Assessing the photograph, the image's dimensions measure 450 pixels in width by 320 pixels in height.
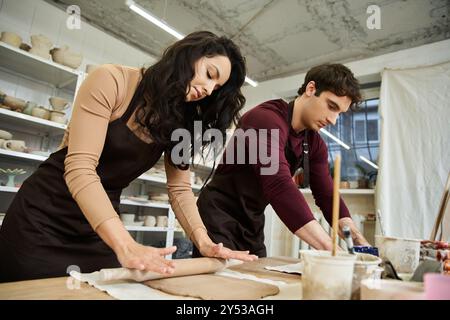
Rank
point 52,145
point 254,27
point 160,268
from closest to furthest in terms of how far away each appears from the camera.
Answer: point 160,268
point 52,145
point 254,27

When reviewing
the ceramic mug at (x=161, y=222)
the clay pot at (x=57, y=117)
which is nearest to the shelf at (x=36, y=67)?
the clay pot at (x=57, y=117)

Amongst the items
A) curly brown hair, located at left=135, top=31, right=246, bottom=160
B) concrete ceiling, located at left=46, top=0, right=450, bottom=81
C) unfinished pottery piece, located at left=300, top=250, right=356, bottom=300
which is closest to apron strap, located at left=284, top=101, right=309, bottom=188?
curly brown hair, located at left=135, top=31, right=246, bottom=160

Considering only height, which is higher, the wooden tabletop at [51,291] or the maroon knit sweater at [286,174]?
the maroon knit sweater at [286,174]

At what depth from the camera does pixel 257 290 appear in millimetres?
727

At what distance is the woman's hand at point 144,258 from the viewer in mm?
688

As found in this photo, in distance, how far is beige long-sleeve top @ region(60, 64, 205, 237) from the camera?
774mm

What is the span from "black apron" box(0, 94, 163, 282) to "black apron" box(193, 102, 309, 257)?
51cm

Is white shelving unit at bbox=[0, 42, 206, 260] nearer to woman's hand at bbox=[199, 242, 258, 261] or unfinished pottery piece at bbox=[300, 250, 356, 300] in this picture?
woman's hand at bbox=[199, 242, 258, 261]

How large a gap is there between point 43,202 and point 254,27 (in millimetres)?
2956

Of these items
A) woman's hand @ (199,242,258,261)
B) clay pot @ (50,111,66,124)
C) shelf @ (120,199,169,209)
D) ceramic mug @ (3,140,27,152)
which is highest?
clay pot @ (50,111,66,124)

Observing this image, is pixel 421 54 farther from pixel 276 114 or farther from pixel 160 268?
pixel 160 268

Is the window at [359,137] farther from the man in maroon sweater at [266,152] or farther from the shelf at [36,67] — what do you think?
the shelf at [36,67]

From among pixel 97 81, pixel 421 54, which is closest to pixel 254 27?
pixel 421 54
